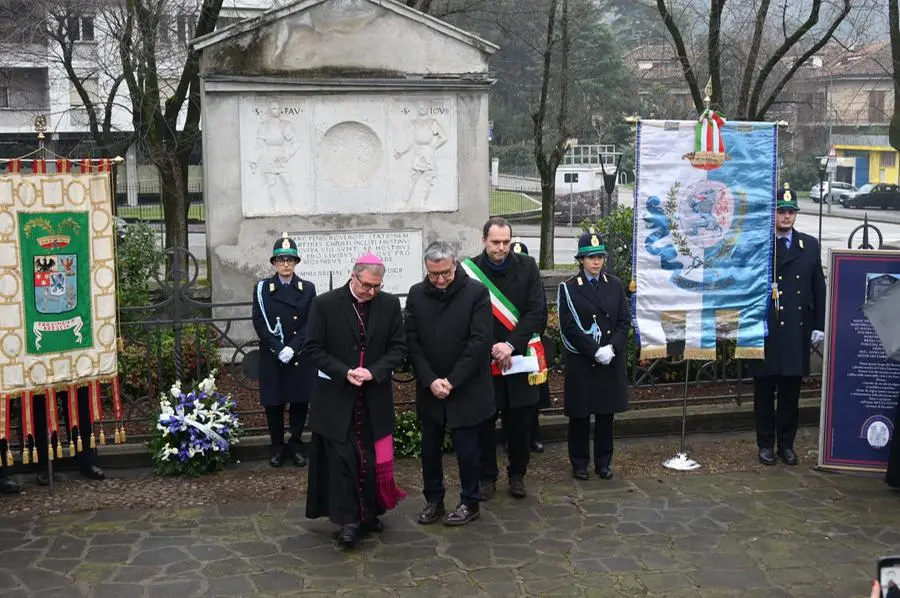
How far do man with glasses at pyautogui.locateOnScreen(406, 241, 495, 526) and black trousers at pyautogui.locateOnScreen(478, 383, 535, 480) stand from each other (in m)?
0.42

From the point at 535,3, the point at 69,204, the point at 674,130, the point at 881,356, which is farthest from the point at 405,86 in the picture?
the point at 535,3

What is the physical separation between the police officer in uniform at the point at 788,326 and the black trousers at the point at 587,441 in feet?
4.15

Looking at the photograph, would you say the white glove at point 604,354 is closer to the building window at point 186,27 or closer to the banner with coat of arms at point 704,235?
the banner with coat of arms at point 704,235

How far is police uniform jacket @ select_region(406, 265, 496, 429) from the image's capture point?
6613mm

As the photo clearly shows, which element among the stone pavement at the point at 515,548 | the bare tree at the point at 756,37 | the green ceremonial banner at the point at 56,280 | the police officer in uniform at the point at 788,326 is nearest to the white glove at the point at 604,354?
the stone pavement at the point at 515,548

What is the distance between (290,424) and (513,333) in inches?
80.9

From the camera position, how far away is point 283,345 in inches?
309

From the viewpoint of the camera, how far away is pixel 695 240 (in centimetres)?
804

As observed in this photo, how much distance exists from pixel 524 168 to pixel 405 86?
122 ft

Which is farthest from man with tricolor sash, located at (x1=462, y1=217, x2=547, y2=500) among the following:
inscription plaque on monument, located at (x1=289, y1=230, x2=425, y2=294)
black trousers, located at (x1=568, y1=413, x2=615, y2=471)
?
inscription plaque on monument, located at (x1=289, y1=230, x2=425, y2=294)

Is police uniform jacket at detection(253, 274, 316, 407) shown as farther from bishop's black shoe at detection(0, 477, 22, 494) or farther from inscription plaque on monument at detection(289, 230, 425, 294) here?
inscription plaque on monument at detection(289, 230, 425, 294)

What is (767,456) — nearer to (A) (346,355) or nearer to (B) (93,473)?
(A) (346,355)

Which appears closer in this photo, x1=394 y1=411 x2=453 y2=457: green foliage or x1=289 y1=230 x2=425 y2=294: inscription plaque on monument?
x1=394 y1=411 x2=453 y2=457: green foliage

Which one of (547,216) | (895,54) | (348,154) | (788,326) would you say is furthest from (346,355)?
(547,216)
